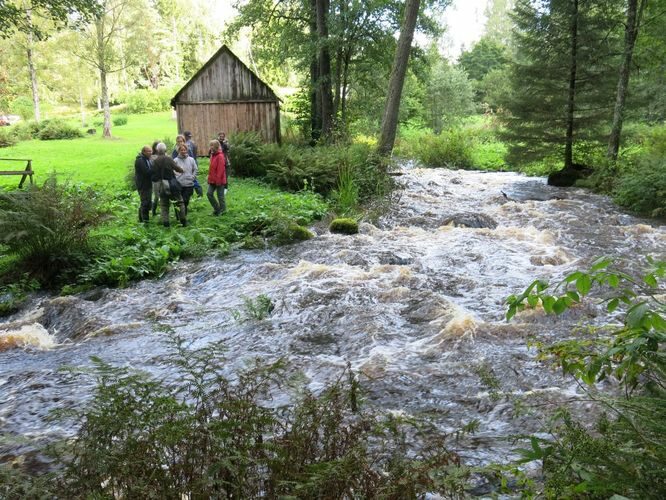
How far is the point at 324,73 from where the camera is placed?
23.5m

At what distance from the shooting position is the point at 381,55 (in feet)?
82.0

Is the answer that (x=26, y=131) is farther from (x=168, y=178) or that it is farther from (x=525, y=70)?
(x=525, y=70)

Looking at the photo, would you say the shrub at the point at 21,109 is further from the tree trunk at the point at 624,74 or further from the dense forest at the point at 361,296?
the tree trunk at the point at 624,74

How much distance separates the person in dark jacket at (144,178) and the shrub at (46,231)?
7.77 feet

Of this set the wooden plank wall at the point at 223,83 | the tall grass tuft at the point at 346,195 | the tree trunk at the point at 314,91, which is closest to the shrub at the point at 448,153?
the tree trunk at the point at 314,91

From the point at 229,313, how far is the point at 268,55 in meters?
21.0

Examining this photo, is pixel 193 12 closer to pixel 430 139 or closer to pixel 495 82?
pixel 495 82

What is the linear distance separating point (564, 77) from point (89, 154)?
964 inches

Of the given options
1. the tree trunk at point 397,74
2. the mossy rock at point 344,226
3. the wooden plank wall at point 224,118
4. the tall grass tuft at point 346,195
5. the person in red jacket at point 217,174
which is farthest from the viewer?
the wooden plank wall at point 224,118

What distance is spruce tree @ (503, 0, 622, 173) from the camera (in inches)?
790

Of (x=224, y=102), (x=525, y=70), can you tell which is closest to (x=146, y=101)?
(x=224, y=102)

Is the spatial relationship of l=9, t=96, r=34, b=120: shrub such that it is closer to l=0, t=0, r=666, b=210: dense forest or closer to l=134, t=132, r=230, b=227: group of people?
l=0, t=0, r=666, b=210: dense forest

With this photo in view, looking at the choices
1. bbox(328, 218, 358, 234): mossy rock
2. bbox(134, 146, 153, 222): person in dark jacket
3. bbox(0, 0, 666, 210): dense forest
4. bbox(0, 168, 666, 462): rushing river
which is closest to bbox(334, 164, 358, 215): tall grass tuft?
bbox(328, 218, 358, 234): mossy rock

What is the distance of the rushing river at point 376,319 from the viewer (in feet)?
18.0
